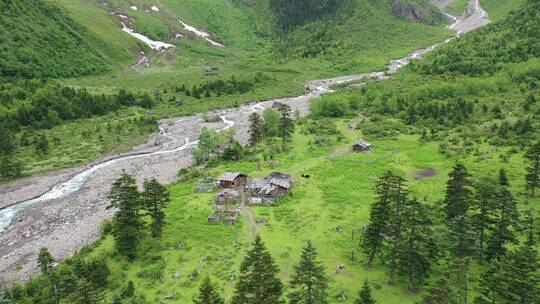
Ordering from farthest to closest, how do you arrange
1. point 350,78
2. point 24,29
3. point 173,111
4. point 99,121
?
point 350,78, point 24,29, point 173,111, point 99,121

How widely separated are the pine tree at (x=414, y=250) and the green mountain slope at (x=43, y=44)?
126488 millimetres

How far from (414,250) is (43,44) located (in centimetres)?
14385

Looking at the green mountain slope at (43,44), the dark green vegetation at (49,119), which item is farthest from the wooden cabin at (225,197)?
the green mountain slope at (43,44)

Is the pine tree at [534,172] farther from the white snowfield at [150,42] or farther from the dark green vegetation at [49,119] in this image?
the white snowfield at [150,42]

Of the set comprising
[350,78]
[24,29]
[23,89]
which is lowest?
[350,78]

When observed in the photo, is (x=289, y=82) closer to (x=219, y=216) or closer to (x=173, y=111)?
(x=173, y=111)

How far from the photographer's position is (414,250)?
134ft

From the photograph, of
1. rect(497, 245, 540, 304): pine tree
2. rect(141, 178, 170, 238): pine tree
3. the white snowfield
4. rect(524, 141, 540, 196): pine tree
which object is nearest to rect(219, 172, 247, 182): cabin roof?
rect(141, 178, 170, 238): pine tree

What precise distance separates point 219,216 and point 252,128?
35.4 metres

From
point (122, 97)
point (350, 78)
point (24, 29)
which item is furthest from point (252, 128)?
point (24, 29)

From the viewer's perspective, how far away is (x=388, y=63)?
6959 inches

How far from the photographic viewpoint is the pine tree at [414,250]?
41.0 metres

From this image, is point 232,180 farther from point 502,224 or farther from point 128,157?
point 502,224

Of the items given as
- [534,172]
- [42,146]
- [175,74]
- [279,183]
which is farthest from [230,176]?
[175,74]
